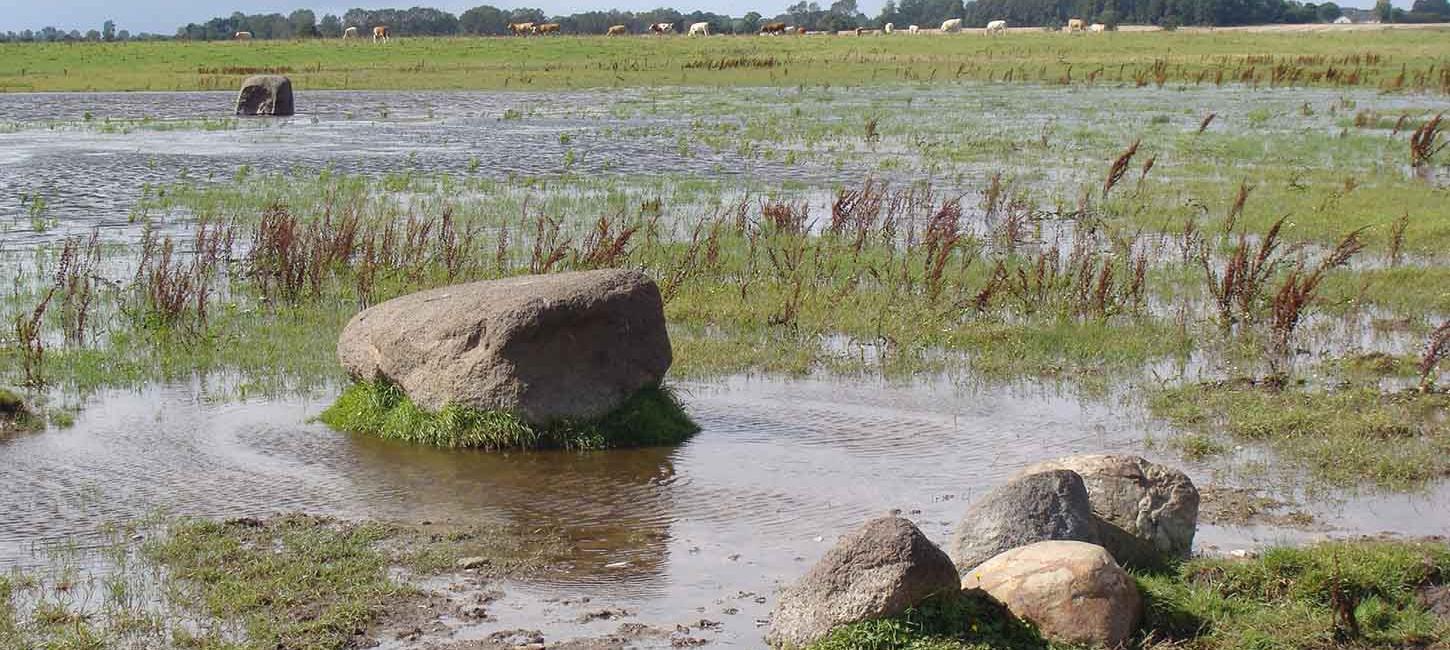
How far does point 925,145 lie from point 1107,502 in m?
24.7

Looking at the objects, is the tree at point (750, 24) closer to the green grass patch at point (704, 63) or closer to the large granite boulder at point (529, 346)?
the green grass patch at point (704, 63)

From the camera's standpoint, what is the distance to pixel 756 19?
148 metres

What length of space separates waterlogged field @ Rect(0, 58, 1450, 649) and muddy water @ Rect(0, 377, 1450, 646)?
32 mm

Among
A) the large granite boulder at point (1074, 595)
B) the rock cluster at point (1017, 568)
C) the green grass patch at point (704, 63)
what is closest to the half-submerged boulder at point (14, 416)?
the rock cluster at point (1017, 568)

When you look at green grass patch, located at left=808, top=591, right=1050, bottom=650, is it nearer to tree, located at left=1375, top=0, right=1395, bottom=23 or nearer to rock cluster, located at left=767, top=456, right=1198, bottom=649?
rock cluster, located at left=767, top=456, right=1198, bottom=649

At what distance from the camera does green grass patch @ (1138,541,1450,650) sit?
6969 mm

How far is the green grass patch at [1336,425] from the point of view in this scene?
998cm

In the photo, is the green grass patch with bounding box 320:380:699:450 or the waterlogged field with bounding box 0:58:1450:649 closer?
the waterlogged field with bounding box 0:58:1450:649

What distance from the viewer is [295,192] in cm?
2444

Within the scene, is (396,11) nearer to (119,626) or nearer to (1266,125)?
(1266,125)

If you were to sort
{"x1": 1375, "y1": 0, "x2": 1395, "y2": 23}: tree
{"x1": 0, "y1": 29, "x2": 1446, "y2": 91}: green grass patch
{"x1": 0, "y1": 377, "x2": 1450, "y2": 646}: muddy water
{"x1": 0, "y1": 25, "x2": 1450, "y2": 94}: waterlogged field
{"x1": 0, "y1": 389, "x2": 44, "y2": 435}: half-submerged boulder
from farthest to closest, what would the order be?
1. {"x1": 1375, "y1": 0, "x2": 1395, "y2": 23}: tree
2. {"x1": 0, "y1": 29, "x2": 1446, "y2": 91}: green grass patch
3. {"x1": 0, "y1": 25, "x2": 1450, "y2": 94}: waterlogged field
4. {"x1": 0, "y1": 389, "x2": 44, "y2": 435}: half-submerged boulder
5. {"x1": 0, "y1": 377, "x2": 1450, "y2": 646}: muddy water

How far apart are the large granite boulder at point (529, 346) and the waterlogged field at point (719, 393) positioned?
485 mm

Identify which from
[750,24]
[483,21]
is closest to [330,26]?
[483,21]

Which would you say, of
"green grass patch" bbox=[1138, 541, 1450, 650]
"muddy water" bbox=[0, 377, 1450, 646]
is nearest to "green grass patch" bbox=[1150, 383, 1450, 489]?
"muddy water" bbox=[0, 377, 1450, 646]
